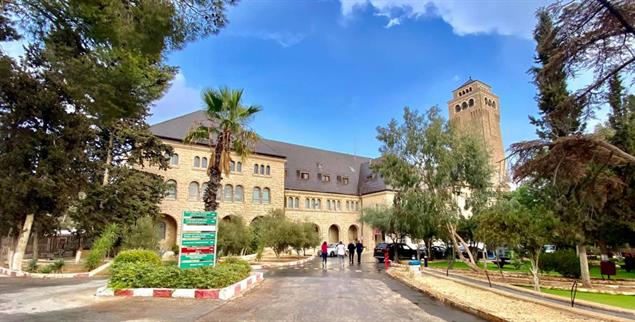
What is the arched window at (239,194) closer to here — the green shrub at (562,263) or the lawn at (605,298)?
the green shrub at (562,263)

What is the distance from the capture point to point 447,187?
17.2 m

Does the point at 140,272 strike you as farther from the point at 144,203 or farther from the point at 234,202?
the point at 234,202

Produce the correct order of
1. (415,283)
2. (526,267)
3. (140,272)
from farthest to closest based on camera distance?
(526,267), (415,283), (140,272)

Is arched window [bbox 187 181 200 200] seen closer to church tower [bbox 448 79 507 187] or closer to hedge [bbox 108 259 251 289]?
hedge [bbox 108 259 251 289]

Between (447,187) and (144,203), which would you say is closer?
(447,187)

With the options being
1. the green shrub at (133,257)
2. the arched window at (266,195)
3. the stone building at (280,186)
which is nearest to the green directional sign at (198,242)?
the green shrub at (133,257)

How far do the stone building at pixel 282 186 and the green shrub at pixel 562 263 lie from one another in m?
13.6

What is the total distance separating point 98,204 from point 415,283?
64.3 ft

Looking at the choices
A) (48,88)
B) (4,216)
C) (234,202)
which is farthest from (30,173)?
(234,202)

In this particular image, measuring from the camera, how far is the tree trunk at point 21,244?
Answer: 15633 millimetres

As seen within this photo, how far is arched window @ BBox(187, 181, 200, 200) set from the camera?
34.1 meters

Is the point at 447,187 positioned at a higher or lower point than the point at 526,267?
higher

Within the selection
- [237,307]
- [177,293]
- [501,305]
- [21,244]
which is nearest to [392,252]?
[501,305]

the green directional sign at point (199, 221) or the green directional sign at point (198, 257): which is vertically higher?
the green directional sign at point (199, 221)
